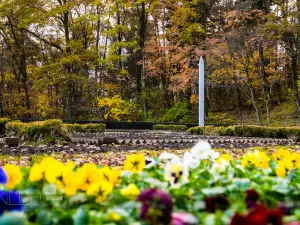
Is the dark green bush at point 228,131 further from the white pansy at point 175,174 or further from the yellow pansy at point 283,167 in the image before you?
the white pansy at point 175,174

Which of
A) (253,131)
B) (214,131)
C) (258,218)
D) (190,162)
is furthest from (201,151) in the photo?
(214,131)

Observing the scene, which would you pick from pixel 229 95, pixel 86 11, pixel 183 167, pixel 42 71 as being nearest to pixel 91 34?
pixel 86 11

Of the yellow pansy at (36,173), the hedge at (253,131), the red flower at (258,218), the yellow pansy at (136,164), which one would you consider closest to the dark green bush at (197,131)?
the hedge at (253,131)

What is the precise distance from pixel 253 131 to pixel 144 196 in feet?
33.7

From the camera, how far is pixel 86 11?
870 inches

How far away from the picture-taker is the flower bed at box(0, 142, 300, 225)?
0.96 m

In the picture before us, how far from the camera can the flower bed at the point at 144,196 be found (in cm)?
96

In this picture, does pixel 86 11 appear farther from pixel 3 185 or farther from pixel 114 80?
pixel 3 185

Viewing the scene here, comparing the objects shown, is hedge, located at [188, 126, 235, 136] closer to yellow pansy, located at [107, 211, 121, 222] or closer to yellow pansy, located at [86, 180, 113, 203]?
yellow pansy, located at [86, 180, 113, 203]

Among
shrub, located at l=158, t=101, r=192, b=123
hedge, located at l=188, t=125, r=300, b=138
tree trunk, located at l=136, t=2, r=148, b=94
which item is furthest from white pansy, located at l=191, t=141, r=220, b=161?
tree trunk, located at l=136, t=2, r=148, b=94

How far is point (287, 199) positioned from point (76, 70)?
20843 millimetres

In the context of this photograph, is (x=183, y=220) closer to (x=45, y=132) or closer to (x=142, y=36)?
(x=45, y=132)

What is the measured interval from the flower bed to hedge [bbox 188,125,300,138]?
8.27m

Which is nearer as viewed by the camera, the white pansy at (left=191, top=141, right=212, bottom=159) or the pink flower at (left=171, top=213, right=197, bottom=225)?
the pink flower at (left=171, top=213, right=197, bottom=225)
